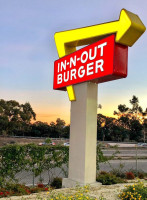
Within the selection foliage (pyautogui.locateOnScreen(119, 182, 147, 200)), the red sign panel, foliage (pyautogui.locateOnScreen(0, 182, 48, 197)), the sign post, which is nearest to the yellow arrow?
the sign post

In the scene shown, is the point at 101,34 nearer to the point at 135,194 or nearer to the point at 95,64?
the point at 95,64

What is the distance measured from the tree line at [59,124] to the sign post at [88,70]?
177 feet

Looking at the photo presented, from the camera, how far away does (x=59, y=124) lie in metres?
75.9

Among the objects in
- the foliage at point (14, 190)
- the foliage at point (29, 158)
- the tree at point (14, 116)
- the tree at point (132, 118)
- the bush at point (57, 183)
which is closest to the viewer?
the foliage at point (14, 190)

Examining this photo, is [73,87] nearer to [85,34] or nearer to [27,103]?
[85,34]

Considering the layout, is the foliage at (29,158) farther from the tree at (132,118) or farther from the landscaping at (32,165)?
the tree at (132,118)

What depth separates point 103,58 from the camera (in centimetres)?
804

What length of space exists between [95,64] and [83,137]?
97.2 inches

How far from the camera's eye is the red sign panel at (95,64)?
7.78 meters

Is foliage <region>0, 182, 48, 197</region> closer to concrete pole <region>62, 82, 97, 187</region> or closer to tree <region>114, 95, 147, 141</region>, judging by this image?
concrete pole <region>62, 82, 97, 187</region>

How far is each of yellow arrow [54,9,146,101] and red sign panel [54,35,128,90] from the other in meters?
0.27

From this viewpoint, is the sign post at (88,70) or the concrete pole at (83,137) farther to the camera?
the concrete pole at (83,137)

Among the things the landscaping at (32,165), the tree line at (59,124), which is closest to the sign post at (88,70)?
the landscaping at (32,165)

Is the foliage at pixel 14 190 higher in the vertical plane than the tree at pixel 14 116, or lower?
lower
